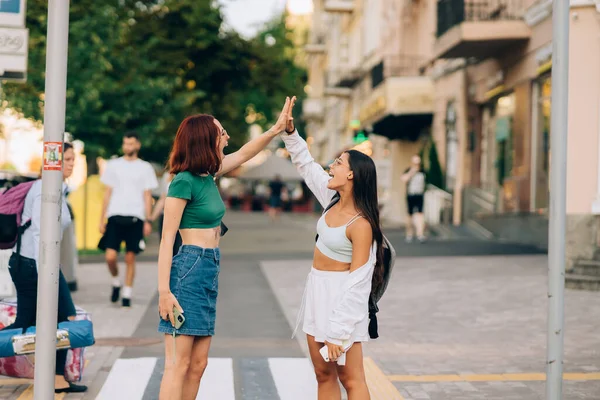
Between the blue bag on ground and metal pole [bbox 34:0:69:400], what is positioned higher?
metal pole [bbox 34:0:69:400]

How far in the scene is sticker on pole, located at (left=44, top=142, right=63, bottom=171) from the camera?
17.6 ft

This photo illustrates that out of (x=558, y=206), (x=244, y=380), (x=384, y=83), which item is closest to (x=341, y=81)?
(x=384, y=83)

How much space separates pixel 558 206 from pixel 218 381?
3.12m

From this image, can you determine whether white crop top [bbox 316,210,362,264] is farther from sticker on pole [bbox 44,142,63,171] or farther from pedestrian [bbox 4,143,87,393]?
pedestrian [bbox 4,143,87,393]

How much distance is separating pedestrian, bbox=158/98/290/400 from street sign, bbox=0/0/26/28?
2306 millimetres

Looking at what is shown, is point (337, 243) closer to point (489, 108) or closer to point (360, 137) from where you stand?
point (360, 137)

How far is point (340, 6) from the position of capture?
Answer: 155 feet

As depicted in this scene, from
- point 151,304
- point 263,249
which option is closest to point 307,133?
point 263,249

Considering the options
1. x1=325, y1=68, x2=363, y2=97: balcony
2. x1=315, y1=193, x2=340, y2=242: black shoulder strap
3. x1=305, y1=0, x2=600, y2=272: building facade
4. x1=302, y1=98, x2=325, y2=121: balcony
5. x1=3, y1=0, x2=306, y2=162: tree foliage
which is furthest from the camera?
x1=302, y1=98, x2=325, y2=121: balcony

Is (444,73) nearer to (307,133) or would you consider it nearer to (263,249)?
(263,249)

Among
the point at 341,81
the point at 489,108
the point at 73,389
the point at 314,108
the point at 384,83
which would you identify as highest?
the point at 314,108

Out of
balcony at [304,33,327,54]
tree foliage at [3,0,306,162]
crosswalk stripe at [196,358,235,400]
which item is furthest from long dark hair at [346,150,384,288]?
→ balcony at [304,33,327,54]

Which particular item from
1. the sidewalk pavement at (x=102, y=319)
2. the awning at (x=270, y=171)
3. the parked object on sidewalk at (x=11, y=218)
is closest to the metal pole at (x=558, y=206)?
the sidewalk pavement at (x=102, y=319)

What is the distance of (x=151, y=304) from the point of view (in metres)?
11.9
